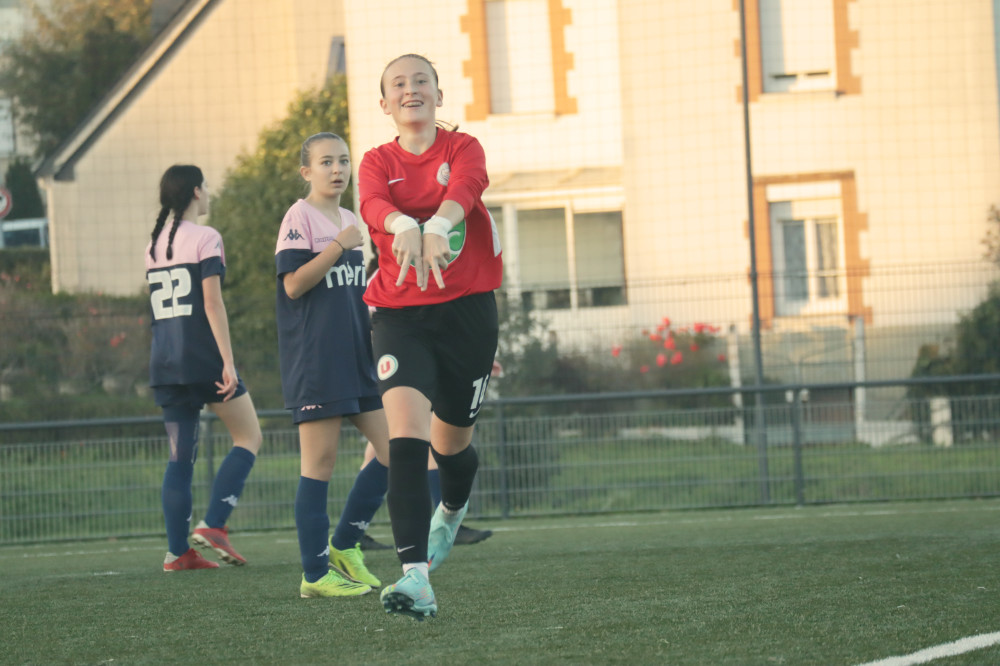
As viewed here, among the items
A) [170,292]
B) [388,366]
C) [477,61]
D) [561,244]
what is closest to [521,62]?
[477,61]

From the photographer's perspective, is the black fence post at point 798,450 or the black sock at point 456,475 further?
the black fence post at point 798,450

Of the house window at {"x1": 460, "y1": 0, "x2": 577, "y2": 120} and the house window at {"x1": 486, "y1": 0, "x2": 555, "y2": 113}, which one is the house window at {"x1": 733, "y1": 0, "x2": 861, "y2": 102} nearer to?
the house window at {"x1": 460, "y1": 0, "x2": 577, "y2": 120}

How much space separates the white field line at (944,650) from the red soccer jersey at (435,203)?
5.76 ft

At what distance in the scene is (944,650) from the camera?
335 centimetres

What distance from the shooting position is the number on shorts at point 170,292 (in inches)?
246

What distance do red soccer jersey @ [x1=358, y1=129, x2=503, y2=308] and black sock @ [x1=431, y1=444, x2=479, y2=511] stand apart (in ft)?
2.02

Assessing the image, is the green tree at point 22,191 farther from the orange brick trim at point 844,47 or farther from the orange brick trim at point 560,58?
the orange brick trim at point 844,47

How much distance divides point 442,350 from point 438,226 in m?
0.49

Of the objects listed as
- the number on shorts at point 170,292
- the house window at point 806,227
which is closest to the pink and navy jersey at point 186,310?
the number on shorts at point 170,292

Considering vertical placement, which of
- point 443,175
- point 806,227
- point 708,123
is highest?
point 708,123

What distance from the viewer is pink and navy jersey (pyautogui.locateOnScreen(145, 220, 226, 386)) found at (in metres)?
6.21

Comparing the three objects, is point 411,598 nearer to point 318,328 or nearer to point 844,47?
point 318,328

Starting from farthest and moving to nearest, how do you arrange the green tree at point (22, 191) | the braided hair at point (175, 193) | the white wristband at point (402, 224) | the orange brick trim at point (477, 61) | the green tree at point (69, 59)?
1. the green tree at point (22, 191)
2. the green tree at point (69, 59)
3. the orange brick trim at point (477, 61)
4. the braided hair at point (175, 193)
5. the white wristband at point (402, 224)

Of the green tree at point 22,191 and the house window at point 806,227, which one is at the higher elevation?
the green tree at point 22,191
